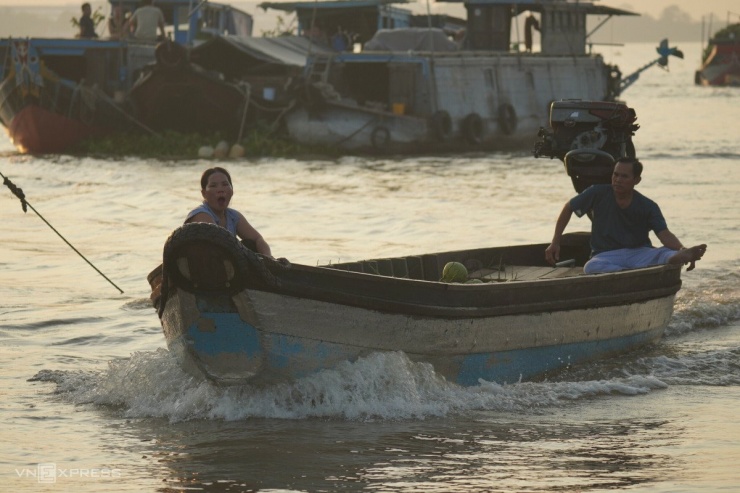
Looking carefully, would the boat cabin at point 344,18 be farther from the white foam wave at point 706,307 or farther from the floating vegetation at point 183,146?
the white foam wave at point 706,307

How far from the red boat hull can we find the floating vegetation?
259mm

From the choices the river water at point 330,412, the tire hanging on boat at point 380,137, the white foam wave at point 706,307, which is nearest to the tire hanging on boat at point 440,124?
the tire hanging on boat at point 380,137

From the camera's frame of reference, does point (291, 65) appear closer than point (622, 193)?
No

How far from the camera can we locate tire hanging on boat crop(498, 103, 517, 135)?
35.6 metres

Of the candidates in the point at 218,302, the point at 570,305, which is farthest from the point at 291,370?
the point at 570,305

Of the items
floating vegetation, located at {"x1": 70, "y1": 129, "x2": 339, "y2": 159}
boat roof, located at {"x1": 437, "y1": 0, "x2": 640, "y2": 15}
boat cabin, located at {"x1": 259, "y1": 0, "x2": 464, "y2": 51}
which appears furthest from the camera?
boat cabin, located at {"x1": 259, "y1": 0, "x2": 464, "y2": 51}

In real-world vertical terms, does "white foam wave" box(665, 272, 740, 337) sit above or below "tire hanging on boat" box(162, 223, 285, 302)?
below

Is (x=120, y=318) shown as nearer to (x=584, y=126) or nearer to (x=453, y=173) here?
(x=584, y=126)

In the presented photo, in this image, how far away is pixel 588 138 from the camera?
1220 centimetres

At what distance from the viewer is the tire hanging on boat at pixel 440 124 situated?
33.3 meters

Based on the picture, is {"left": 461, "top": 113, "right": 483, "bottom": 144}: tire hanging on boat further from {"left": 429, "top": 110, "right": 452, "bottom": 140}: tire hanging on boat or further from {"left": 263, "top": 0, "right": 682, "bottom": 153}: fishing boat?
{"left": 429, "top": 110, "right": 452, "bottom": 140}: tire hanging on boat

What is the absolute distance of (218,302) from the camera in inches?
322

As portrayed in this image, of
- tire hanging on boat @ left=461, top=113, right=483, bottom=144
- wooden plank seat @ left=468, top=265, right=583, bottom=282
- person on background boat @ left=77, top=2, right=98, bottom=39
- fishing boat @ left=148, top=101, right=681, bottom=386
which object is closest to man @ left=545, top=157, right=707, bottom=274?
fishing boat @ left=148, top=101, right=681, bottom=386

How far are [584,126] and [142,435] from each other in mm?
5533
